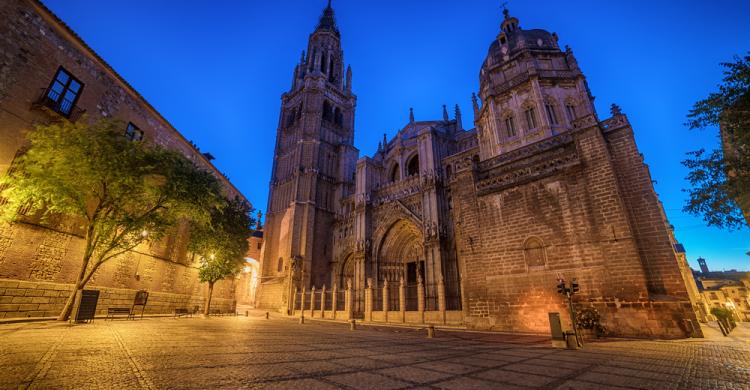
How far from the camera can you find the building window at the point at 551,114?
17.3 metres

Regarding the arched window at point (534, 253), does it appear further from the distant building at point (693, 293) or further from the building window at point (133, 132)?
the building window at point (133, 132)

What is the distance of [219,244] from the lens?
1788cm

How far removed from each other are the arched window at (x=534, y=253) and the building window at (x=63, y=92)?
64.1 ft

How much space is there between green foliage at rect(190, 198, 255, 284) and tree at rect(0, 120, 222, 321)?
5.30 meters

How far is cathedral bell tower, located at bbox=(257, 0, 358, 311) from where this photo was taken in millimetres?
26031

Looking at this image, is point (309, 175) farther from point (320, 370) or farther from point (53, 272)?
point (320, 370)

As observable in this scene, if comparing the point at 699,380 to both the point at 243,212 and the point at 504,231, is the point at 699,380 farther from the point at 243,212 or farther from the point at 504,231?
the point at 243,212

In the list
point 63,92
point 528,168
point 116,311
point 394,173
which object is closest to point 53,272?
point 116,311

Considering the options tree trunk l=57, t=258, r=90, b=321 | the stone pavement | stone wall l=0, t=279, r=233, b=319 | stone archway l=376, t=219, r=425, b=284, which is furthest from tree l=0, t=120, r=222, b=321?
stone archway l=376, t=219, r=425, b=284

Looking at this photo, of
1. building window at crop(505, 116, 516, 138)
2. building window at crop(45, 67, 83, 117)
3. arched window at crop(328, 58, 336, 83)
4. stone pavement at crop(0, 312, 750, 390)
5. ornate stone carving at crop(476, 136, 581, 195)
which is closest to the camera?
stone pavement at crop(0, 312, 750, 390)

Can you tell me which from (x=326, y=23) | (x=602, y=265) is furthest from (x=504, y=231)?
(x=326, y=23)

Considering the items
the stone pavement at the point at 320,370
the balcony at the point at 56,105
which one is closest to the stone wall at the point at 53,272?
the balcony at the point at 56,105

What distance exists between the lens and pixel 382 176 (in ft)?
Result: 95.1

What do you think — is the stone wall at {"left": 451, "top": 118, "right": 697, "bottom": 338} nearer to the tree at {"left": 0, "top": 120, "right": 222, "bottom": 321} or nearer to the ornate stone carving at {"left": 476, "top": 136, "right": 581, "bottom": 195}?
Answer: the ornate stone carving at {"left": 476, "top": 136, "right": 581, "bottom": 195}
